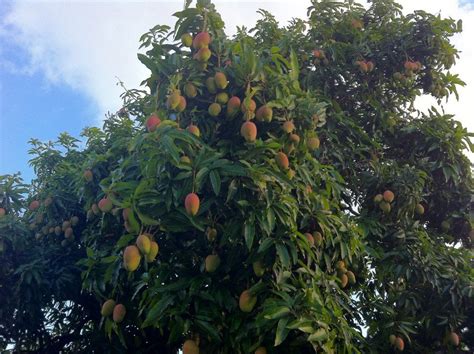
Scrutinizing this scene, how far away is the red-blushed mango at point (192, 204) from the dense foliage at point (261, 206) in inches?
0.4

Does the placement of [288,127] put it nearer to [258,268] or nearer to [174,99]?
[174,99]

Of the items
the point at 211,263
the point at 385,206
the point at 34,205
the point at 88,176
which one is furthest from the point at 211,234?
the point at 34,205

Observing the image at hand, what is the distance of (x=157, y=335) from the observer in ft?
13.7

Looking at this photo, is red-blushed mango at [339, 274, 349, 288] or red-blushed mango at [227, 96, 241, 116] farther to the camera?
red-blushed mango at [339, 274, 349, 288]

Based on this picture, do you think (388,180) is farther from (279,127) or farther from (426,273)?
(279,127)

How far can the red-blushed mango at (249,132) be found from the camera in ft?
9.97

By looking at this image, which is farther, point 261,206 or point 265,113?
point 265,113

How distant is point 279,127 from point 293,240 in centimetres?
69

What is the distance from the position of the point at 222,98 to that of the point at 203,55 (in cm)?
26

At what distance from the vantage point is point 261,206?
2.93m

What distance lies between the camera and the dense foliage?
289cm

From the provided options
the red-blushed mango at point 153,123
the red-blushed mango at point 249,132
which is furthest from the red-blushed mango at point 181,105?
the red-blushed mango at point 249,132

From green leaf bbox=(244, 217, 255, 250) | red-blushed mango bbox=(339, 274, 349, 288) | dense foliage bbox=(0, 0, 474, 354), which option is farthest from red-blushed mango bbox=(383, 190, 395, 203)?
green leaf bbox=(244, 217, 255, 250)

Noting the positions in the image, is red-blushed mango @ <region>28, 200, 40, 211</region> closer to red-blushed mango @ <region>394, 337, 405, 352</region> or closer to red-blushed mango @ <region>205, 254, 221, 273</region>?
red-blushed mango @ <region>205, 254, 221, 273</region>
